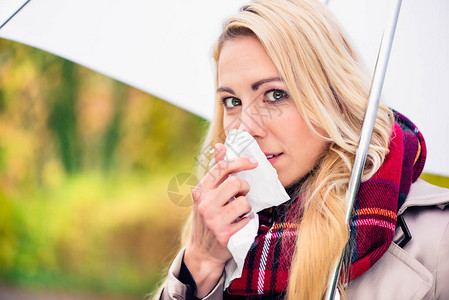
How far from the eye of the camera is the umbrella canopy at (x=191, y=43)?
140cm

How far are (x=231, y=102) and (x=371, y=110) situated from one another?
0.44m

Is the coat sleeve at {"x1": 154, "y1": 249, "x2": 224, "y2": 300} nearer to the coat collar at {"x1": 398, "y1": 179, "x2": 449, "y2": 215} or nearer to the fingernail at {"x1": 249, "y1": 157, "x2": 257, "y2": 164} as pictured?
the fingernail at {"x1": 249, "y1": 157, "x2": 257, "y2": 164}

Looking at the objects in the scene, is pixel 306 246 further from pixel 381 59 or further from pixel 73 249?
pixel 73 249

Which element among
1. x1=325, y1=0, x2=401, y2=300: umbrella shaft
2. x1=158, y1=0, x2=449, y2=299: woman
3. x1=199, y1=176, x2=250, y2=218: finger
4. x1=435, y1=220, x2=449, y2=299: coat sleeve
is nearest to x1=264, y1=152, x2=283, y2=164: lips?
x1=158, y1=0, x2=449, y2=299: woman

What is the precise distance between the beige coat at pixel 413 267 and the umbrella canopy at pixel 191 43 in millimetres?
166

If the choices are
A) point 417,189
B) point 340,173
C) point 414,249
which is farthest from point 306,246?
point 417,189

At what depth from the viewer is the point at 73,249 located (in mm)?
1338

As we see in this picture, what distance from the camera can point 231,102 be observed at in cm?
141

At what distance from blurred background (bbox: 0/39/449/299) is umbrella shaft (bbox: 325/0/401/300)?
506mm

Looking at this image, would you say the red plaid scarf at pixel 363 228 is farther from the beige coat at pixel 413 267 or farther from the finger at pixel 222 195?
the finger at pixel 222 195

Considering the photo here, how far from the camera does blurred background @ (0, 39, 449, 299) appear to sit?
132cm

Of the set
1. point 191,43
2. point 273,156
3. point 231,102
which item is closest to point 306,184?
point 273,156

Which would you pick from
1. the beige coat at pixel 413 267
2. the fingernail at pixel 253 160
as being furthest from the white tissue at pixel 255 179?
the beige coat at pixel 413 267

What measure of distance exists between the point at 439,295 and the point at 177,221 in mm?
851
